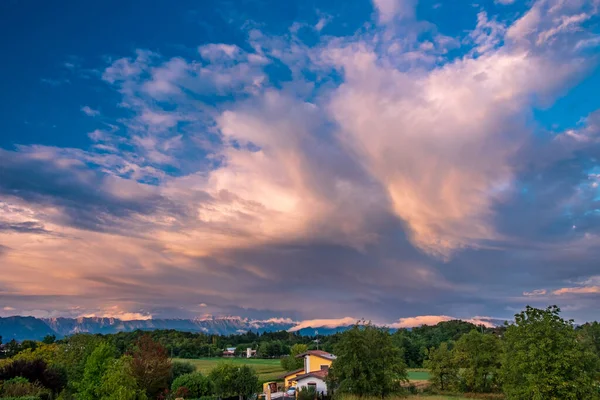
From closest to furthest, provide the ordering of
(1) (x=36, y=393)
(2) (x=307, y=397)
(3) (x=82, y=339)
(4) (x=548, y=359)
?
(4) (x=548, y=359) < (1) (x=36, y=393) < (2) (x=307, y=397) < (3) (x=82, y=339)

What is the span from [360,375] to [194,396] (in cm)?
1987

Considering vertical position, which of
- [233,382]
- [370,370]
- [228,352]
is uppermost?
[370,370]

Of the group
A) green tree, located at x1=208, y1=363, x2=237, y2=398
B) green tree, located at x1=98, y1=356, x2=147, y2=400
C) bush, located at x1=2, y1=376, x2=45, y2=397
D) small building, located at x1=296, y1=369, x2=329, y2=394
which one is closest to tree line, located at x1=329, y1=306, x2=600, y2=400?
green tree, located at x1=208, y1=363, x2=237, y2=398

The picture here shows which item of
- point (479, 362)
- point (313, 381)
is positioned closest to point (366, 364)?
point (313, 381)

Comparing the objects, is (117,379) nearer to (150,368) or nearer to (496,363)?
(150,368)

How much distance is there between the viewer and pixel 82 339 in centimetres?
5816

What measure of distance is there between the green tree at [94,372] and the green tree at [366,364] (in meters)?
16.9

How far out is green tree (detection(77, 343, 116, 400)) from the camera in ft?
94.5

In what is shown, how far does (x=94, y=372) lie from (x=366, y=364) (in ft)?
63.1

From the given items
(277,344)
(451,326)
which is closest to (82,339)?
(277,344)

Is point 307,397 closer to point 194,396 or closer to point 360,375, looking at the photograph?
point 360,375

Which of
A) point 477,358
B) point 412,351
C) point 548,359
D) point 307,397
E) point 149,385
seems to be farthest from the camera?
point 412,351

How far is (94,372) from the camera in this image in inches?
1174

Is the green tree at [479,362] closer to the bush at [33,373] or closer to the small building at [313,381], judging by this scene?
the small building at [313,381]
